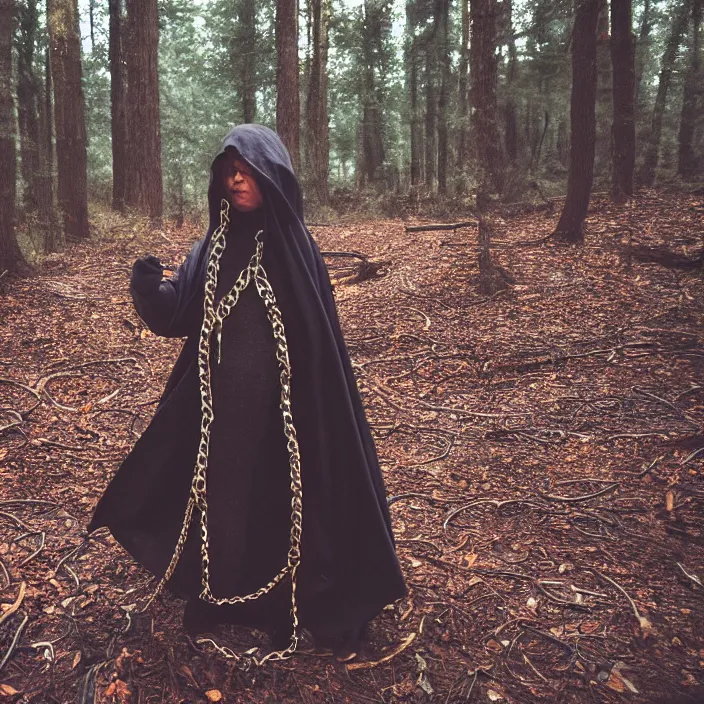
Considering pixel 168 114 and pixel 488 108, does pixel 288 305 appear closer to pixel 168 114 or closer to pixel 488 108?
pixel 488 108

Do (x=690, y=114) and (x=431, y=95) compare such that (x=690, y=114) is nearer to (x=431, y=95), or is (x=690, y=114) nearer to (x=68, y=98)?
(x=431, y=95)

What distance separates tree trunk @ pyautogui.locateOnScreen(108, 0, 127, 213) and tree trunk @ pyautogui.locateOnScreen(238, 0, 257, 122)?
5.75m

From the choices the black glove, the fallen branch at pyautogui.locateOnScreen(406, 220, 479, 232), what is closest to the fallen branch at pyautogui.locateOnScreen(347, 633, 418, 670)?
the black glove

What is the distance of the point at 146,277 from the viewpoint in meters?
2.94

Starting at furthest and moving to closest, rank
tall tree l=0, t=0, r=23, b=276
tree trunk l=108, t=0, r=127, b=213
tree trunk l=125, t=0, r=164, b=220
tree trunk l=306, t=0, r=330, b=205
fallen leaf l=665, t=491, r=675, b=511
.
Result: 1. tree trunk l=306, t=0, r=330, b=205
2. tree trunk l=108, t=0, r=127, b=213
3. tree trunk l=125, t=0, r=164, b=220
4. tall tree l=0, t=0, r=23, b=276
5. fallen leaf l=665, t=491, r=675, b=511

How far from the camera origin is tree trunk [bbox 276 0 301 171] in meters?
13.3

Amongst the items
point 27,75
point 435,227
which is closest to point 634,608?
point 435,227

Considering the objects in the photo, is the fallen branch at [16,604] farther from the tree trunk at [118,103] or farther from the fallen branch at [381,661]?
the tree trunk at [118,103]

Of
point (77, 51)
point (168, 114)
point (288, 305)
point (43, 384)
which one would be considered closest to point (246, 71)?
point (168, 114)

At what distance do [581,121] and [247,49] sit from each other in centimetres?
1488

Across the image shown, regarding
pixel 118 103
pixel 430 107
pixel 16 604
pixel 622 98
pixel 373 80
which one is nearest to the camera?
pixel 16 604

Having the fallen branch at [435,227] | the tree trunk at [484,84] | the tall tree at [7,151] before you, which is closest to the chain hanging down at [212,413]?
the tree trunk at [484,84]

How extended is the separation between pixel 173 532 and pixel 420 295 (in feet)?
20.3

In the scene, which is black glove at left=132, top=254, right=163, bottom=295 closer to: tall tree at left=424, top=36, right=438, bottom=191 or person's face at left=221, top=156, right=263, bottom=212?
person's face at left=221, top=156, right=263, bottom=212
